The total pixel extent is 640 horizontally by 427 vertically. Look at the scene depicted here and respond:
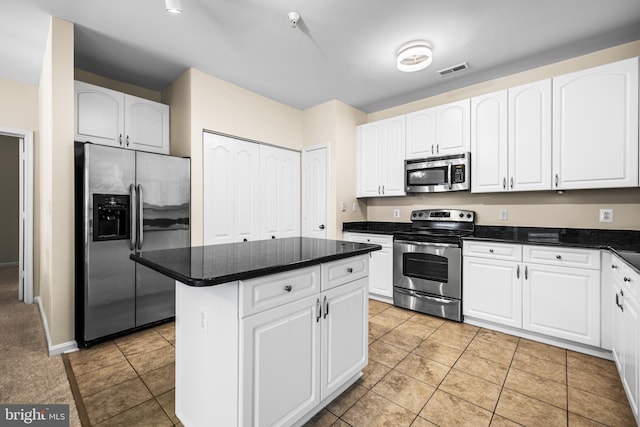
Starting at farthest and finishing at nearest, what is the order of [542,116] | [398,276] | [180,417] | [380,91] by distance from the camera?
[380,91] < [398,276] < [542,116] < [180,417]

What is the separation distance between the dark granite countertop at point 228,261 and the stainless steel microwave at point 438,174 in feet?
6.38

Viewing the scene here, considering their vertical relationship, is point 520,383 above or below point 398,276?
below

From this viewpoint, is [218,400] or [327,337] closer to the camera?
[218,400]

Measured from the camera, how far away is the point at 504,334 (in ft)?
9.38

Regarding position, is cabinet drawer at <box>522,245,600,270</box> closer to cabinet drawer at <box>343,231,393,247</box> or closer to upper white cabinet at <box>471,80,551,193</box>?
upper white cabinet at <box>471,80,551,193</box>

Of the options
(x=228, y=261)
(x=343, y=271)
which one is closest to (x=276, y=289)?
(x=228, y=261)

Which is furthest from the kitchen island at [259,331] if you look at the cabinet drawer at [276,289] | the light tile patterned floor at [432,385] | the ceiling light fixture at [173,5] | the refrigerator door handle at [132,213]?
the ceiling light fixture at [173,5]

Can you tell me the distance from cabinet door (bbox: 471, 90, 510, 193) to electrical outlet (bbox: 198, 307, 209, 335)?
308 centimetres

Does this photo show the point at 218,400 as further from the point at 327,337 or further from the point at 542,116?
the point at 542,116

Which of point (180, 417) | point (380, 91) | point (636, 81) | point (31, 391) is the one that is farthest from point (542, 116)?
point (31, 391)

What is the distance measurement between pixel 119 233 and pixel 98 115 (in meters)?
1.28

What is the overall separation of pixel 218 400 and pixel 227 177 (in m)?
2.69

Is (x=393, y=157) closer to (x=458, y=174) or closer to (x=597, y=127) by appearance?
(x=458, y=174)

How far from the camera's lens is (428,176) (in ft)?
11.9
